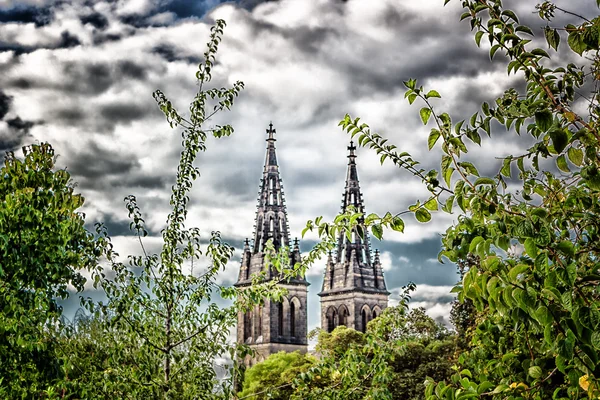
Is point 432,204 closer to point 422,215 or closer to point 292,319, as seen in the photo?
point 422,215

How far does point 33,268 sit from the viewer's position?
794 centimetres

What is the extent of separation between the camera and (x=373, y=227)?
11.1 feet

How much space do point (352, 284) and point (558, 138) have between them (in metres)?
67.1

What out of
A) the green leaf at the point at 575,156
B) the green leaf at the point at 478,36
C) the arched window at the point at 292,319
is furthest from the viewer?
the arched window at the point at 292,319

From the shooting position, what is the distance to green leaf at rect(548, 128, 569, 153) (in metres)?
2.88

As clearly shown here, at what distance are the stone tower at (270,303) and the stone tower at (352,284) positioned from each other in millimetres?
2668

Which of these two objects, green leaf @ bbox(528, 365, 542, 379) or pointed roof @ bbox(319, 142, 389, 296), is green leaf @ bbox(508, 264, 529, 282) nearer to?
green leaf @ bbox(528, 365, 542, 379)

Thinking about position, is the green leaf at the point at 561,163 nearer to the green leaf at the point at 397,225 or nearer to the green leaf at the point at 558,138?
the green leaf at the point at 558,138

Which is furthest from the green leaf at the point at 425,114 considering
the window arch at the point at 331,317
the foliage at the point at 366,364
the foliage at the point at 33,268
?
the window arch at the point at 331,317

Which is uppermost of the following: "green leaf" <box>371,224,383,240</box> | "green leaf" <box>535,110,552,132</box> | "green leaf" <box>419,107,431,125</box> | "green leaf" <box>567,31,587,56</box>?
"green leaf" <box>567,31,587,56</box>

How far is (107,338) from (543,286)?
17.5 feet

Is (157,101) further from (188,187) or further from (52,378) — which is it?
(52,378)

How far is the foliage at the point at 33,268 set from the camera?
683cm

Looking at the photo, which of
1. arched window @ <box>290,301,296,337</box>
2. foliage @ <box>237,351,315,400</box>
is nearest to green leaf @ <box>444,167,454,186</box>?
foliage @ <box>237,351,315,400</box>
